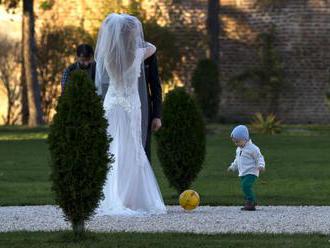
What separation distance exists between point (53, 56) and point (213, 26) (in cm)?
615

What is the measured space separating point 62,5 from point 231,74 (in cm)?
684

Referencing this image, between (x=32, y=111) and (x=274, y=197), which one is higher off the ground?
(x=274, y=197)

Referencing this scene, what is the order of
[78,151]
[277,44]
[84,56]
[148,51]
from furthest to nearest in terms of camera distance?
[277,44] → [84,56] → [148,51] → [78,151]

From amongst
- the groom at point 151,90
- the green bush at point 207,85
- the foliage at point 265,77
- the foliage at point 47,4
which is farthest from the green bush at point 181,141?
the foliage at point 47,4

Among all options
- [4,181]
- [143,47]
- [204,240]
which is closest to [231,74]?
[4,181]

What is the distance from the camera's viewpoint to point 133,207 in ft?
35.2

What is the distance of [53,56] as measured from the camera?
123ft

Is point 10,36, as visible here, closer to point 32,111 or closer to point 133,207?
point 32,111

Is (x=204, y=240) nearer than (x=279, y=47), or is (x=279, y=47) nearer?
(x=204, y=240)

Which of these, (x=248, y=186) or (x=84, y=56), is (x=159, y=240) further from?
(x=84, y=56)

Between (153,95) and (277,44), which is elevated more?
(153,95)

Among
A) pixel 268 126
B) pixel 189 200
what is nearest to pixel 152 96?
pixel 189 200

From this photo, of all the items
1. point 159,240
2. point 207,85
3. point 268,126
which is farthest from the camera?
point 207,85

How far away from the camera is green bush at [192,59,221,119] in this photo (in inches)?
1375
